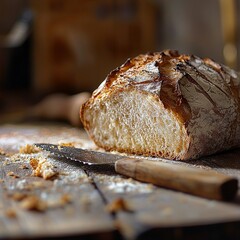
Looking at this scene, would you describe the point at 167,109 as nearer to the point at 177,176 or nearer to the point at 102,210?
the point at 177,176

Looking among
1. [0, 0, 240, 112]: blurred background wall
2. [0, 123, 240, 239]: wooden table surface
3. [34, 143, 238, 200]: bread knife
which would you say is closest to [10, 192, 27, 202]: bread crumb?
[0, 123, 240, 239]: wooden table surface

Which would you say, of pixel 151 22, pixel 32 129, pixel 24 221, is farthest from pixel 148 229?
pixel 151 22

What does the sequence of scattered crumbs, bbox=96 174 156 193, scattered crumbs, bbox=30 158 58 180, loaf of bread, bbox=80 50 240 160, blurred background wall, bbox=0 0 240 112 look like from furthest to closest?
blurred background wall, bbox=0 0 240 112 < loaf of bread, bbox=80 50 240 160 < scattered crumbs, bbox=30 158 58 180 < scattered crumbs, bbox=96 174 156 193

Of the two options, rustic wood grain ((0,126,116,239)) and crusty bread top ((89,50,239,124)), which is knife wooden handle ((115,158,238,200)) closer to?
rustic wood grain ((0,126,116,239))

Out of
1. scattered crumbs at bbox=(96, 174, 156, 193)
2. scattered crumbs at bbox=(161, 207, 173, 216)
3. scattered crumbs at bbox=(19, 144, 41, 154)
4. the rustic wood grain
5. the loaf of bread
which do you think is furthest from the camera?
scattered crumbs at bbox=(19, 144, 41, 154)

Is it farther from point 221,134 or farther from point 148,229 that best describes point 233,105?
point 148,229
